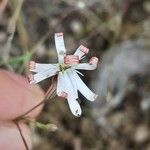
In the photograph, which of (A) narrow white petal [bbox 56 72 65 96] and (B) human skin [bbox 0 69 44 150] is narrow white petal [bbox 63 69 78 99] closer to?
(A) narrow white petal [bbox 56 72 65 96]

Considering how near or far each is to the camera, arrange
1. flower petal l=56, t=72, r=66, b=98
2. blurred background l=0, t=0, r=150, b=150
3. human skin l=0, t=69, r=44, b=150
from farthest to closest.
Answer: blurred background l=0, t=0, r=150, b=150 < human skin l=0, t=69, r=44, b=150 < flower petal l=56, t=72, r=66, b=98

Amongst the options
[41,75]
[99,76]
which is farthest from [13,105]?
[99,76]

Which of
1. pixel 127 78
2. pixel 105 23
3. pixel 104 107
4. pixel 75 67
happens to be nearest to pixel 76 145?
pixel 104 107

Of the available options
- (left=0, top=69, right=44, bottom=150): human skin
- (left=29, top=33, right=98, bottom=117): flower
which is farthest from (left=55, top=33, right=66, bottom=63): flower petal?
(left=0, top=69, right=44, bottom=150): human skin

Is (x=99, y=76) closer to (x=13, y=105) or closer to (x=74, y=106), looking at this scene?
(x=13, y=105)

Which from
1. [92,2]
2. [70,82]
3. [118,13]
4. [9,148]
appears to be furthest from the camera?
[118,13]

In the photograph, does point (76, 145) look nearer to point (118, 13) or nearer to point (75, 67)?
point (118, 13)
